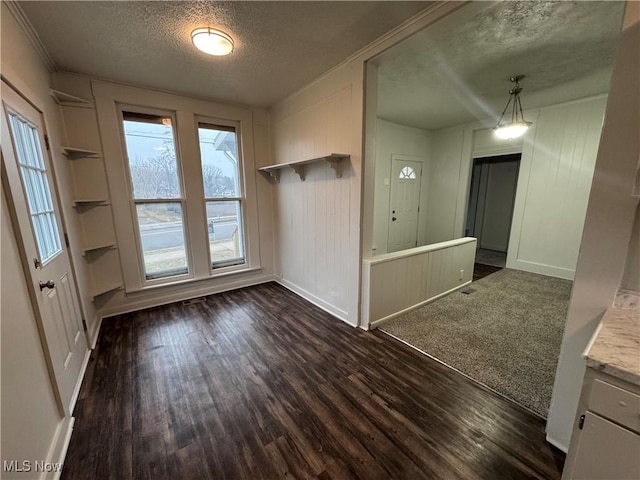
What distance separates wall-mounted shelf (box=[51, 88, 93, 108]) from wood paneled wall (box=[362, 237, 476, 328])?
3.39 metres

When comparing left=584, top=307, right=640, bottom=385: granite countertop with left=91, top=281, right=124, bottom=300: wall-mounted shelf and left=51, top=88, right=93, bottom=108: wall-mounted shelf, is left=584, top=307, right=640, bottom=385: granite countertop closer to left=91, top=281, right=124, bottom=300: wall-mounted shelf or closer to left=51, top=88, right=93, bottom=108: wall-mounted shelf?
left=91, top=281, right=124, bottom=300: wall-mounted shelf

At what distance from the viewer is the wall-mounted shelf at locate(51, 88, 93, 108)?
2.51 meters

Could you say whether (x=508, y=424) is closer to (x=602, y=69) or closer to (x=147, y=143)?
(x=602, y=69)

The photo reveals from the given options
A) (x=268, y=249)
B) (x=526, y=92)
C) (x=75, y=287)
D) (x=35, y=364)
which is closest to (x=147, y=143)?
(x=75, y=287)

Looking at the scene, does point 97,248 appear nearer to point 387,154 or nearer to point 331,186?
point 331,186

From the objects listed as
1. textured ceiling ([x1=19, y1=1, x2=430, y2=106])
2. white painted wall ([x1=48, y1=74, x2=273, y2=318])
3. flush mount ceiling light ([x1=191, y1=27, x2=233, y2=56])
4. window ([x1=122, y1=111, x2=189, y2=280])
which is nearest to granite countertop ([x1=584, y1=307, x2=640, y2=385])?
textured ceiling ([x1=19, y1=1, x2=430, y2=106])

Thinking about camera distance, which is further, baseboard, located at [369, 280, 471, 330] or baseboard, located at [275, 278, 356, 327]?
baseboard, located at [275, 278, 356, 327]

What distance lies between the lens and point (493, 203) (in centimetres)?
671

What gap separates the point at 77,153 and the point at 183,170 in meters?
1.04

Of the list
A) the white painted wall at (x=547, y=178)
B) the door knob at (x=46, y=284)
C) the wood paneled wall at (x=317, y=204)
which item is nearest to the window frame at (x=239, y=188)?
the wood paneled wall at (x=317, y=204)

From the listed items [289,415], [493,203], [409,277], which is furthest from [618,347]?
[493,203]

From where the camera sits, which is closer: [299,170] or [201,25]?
[201,25]

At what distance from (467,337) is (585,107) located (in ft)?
13.4

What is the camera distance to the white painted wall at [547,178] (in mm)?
3990
